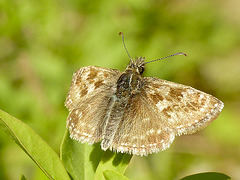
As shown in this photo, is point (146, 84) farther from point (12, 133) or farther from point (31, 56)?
point (31, 56)

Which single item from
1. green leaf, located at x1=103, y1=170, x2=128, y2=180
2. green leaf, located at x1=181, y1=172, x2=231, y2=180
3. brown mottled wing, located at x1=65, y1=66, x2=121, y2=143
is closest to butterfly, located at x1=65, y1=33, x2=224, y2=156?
brown mottled wing, located at x1=65, y1=66, x2=121, y2=143

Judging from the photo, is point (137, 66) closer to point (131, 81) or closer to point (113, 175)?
point (131, 81)

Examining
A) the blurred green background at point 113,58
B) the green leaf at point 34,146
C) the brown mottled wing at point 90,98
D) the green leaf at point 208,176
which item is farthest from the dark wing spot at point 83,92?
the blurred green background at point 113,58

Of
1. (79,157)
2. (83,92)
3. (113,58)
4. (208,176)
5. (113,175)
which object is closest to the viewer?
(113,175)

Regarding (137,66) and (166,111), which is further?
(137,66)

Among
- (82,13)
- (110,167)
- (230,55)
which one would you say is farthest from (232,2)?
(110,167)

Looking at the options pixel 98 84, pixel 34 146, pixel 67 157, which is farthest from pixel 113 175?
pixel 98 84

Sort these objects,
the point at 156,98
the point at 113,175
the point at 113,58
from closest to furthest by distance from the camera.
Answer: the point at 113,175 → the point at 156,98 → the point at 113,58
